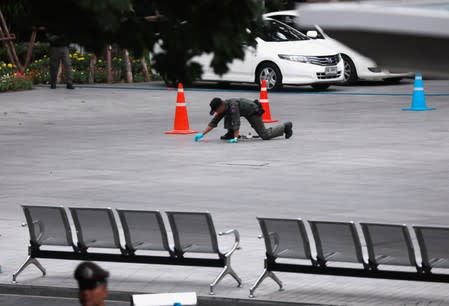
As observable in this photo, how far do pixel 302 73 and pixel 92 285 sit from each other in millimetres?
27269

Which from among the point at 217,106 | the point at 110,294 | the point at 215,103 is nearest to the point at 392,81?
the point at 217,106

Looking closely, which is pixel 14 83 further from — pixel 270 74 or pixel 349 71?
pixel 349 71

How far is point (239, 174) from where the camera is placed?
64.0ft

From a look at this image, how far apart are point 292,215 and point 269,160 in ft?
17.2

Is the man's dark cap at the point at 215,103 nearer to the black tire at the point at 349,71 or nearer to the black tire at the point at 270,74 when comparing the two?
the black tire at the point at 270,74

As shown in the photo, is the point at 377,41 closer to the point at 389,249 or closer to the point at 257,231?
the point at 389,249

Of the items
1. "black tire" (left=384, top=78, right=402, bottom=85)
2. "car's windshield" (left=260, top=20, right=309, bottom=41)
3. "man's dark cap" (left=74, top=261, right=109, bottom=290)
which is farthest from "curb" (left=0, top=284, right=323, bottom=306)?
"black tire" (left=384, top=78, right=402, bottom=85)

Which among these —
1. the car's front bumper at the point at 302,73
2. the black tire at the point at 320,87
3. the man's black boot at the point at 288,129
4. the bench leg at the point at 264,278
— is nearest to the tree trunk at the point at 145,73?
the black tire at the point at 320,87

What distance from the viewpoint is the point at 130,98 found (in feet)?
110

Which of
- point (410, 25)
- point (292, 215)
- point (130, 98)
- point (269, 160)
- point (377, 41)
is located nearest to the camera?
point (410, 25)

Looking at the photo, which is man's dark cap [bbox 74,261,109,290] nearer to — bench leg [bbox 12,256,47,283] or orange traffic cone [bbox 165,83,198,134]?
bench leg [bbox 12,256,47,283]

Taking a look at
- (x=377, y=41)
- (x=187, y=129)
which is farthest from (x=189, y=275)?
(x=187, y=129)

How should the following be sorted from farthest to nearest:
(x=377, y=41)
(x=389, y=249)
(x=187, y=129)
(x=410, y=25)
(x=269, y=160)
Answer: (x=187, y=129) < (x=269, y=160) < (x=389, y=249) < (x=377, y=41) < (x=410, y=25)

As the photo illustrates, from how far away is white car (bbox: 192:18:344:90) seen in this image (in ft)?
110
